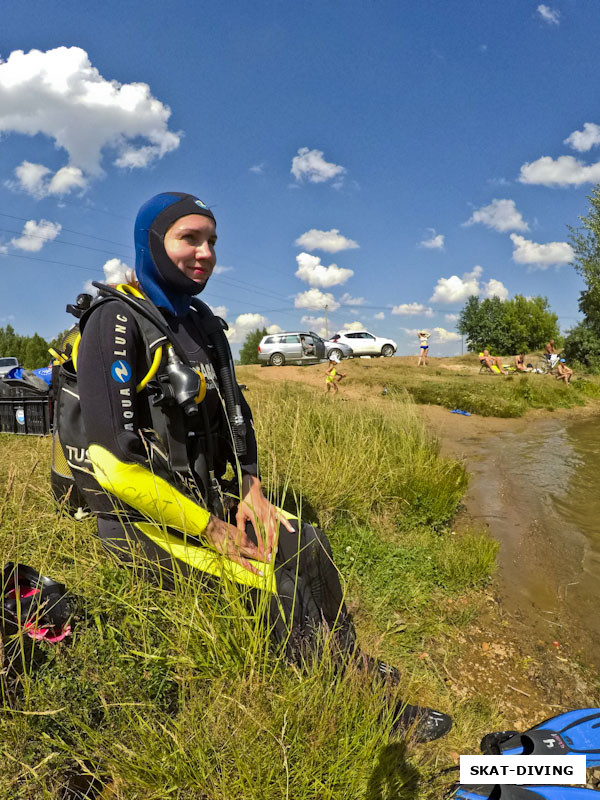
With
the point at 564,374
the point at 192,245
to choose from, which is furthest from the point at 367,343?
the point at 192,245

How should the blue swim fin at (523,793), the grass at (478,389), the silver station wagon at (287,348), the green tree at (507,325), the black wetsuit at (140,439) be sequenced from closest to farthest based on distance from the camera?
the blue swim fin at (523,793)
the black wetsuit at (140,439)
the grass at (478,389)
the silver station wagon at (287,348)
the green tree at (507,325)

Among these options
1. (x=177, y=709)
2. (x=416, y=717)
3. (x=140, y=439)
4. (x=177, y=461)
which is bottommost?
(x=416, y=717)

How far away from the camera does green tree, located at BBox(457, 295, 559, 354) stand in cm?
4931

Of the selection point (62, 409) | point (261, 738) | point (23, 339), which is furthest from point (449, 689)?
point (23, 339)

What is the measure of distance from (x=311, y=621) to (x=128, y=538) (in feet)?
2.48

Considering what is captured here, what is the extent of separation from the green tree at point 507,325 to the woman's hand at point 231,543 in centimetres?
4882

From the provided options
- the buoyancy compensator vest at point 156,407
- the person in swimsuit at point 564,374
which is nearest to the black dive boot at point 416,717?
the buoyancy compensator vest at point 156,407

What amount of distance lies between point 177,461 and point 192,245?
88cm

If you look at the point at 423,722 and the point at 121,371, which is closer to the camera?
the point at 121,371

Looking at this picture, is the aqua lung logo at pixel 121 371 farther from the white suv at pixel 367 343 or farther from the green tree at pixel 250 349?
the green tree at pixel 250 349

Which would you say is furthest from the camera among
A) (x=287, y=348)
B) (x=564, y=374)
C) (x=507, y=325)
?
A: (x=507, y=325)

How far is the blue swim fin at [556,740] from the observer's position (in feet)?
5.99

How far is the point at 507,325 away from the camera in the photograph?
2015 inches

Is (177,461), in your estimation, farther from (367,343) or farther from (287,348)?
(367,343)
